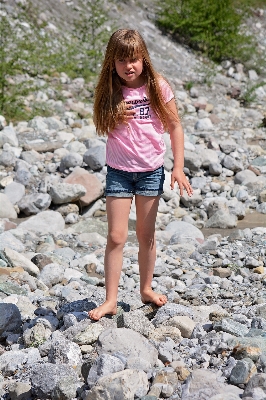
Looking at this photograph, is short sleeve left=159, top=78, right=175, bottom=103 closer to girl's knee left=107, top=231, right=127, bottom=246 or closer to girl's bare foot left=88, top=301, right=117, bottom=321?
girl's knee left=107, top=231, right=127, bottom=246

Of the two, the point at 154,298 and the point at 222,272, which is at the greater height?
the point at 154,298

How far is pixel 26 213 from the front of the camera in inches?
282

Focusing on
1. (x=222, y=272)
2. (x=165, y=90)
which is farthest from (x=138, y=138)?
(x=222, y=272)

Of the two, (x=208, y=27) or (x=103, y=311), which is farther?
(x=208, y=27)

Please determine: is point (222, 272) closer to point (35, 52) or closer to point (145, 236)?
point (145, 236)

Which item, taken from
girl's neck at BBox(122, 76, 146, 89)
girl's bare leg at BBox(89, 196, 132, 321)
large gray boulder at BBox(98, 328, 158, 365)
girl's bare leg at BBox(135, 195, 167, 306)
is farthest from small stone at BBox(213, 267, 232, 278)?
girl's neck at BBox(122, 76, 146, 89)

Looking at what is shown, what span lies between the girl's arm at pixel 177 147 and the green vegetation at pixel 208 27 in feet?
44.6

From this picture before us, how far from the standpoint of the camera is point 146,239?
376 centimetres

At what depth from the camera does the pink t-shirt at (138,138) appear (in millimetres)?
3527

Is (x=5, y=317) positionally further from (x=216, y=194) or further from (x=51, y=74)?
(x=51, y=74)

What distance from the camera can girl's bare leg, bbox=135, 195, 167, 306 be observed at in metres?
3.65

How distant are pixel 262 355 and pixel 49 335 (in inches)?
50.5

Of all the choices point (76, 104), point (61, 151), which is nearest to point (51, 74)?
point (76, 104)

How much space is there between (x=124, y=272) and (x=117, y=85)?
86.3 inches
